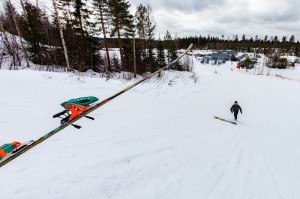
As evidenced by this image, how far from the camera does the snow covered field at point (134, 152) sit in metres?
4.77

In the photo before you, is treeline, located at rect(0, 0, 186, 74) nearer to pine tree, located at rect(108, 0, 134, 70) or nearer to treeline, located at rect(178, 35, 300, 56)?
pine tree, located at rect(108, 0, 134, 70)

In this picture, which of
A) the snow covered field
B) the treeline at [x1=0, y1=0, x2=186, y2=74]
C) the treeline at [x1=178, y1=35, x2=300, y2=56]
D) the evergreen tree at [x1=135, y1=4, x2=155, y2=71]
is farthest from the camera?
the treeline at [x1=178, y1=35, x2=300, y2=56]

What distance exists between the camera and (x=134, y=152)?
259 inches

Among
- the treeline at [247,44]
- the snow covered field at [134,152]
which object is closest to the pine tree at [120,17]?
the snow covered field at [134,152]

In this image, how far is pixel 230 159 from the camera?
7.32 meters

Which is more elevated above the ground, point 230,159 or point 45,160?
point 45,160

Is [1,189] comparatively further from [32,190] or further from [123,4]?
[123,4]

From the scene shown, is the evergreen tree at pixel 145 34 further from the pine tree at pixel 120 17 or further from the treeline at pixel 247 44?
the treeline at pixel 247 44

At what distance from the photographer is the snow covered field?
4773 mm

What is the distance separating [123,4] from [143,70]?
11.1m

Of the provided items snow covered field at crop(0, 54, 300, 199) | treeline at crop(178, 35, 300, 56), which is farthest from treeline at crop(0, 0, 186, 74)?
treeline at crop(178, 35, 300, 56)

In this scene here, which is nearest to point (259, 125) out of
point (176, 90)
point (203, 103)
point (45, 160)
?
point (203, 103)

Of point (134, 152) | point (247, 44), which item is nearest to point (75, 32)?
point (134, 152)

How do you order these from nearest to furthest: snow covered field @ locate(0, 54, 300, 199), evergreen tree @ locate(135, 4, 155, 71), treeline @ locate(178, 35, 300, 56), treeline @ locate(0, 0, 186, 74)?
snow covered field @ locate(0, 54, 300, 199)
treeline @ locate(0, 0, 186, 74)
evergreen tree @ locate(135, 4, 155, 71)
treeline @ locate(178, 35, 300, 56)
